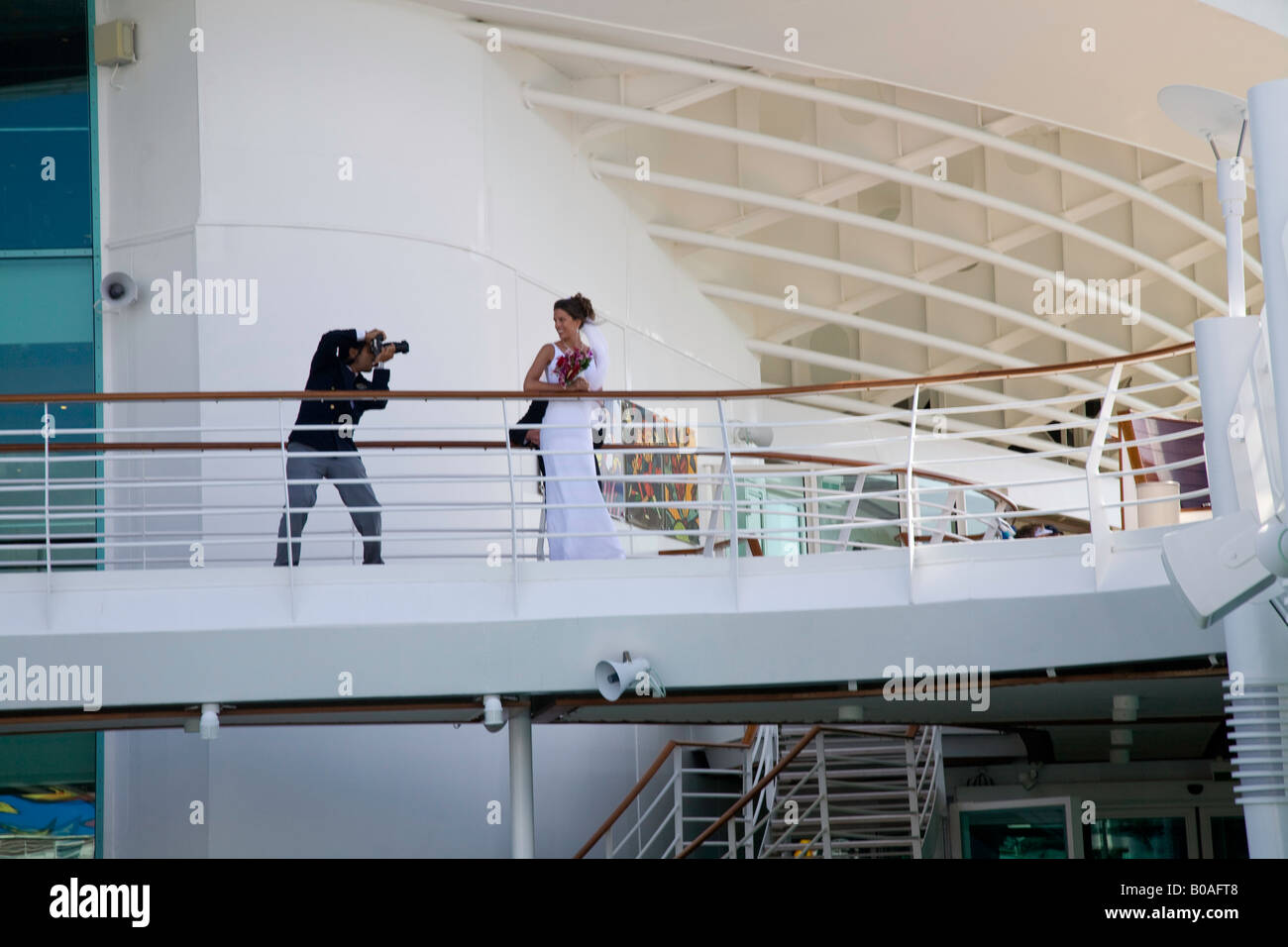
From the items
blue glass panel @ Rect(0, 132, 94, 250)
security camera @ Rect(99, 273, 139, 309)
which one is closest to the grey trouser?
security camera @ Rect(99, 273, 139, 309)

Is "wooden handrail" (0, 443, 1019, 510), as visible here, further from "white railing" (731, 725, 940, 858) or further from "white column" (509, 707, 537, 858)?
"white railing" (731, 725, 940, 858)

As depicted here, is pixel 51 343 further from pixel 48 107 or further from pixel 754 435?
pixel 754 435

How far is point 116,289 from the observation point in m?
10.7

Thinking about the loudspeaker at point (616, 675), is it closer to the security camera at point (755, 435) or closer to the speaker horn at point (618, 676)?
the speaker horn at point (618, 676)

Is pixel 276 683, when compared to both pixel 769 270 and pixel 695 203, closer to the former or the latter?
pixel 695 203

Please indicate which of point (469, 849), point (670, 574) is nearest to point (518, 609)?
point (670, 574)

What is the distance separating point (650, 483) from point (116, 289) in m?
4.69

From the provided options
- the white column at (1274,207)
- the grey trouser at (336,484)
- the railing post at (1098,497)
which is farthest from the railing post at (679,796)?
the white column at (1274,207)

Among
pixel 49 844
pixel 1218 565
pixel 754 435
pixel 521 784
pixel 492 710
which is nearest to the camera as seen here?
pixel 1218 565

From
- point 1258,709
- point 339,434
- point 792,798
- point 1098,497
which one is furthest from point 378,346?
point 1258,709

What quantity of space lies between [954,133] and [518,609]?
22.9ft

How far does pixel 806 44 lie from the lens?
1107cm

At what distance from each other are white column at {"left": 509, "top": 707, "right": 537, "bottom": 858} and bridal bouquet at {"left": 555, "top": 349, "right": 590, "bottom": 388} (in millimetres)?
1776
